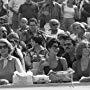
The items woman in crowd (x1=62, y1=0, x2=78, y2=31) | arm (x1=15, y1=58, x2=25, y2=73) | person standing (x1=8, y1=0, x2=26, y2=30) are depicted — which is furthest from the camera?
person standing (x1=8, y1=0, x2=26, y2=30)

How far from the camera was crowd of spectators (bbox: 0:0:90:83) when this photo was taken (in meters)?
7.07

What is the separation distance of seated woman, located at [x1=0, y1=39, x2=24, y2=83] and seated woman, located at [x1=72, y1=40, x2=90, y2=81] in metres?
0.97

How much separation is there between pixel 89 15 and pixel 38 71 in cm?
474

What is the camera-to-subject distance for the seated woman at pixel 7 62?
6959mm

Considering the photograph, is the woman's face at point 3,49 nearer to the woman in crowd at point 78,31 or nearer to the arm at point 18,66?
the arm at point 18,66

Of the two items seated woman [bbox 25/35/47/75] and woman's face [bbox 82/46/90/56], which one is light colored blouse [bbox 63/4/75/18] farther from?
woman's face [bbox 82/46/90/56]

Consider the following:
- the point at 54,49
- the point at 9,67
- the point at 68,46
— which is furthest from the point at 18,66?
the point at 68,46

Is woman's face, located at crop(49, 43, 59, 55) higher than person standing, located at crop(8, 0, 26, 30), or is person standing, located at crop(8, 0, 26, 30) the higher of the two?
person standing, located at crop(8, 0, 26, 30)

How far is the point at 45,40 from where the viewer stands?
9.02 m

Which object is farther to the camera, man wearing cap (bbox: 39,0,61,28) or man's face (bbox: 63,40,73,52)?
man wearing cap (bbox: 39,0,61,28)

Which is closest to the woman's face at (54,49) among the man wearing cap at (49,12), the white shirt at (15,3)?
the man wearing cap at (49,12)

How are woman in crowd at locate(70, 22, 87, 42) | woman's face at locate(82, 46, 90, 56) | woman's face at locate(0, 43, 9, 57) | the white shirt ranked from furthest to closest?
the white shirt → woman in crowd at locate(70, 22, 87, 42) → woman's face at locate(82, 46, 90, 56) → woman's face at locate(0, 43, 9, 57)

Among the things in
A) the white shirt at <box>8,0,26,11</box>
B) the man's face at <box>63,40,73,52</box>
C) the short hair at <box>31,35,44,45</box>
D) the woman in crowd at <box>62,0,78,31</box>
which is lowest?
the man's face at <box>63,40,73,52</box>

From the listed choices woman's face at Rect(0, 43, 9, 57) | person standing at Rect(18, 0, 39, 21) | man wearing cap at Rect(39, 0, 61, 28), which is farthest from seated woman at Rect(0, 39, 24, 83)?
person standing at Rect(18, 0, 39, 21)
